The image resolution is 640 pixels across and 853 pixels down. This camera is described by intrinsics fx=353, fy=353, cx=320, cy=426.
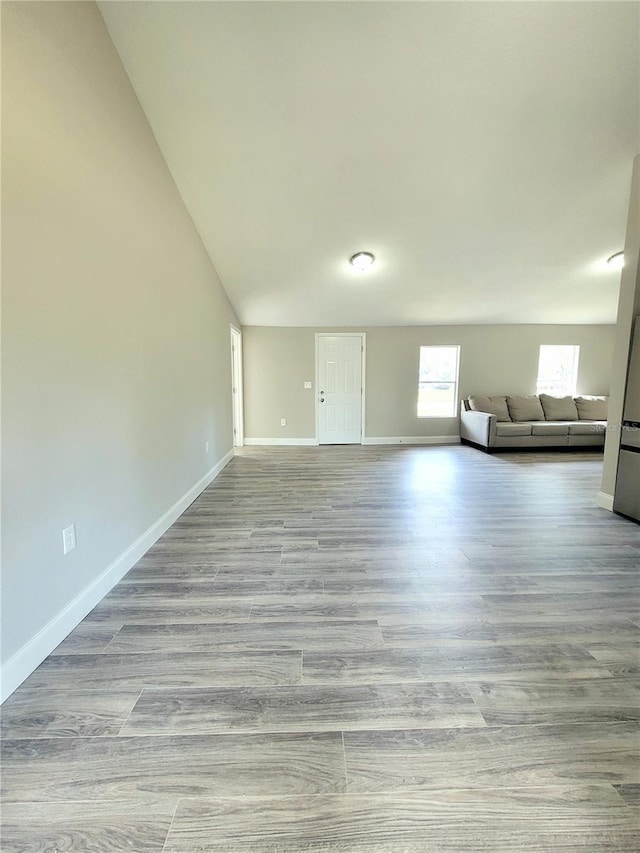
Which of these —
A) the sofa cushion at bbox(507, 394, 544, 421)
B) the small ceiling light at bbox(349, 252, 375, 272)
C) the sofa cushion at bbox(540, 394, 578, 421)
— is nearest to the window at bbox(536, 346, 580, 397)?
the sofa cushion at bbox(540, 394, 578, 421)

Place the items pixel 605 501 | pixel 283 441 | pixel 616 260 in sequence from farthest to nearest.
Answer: pixel 283 441
pixel 616 260
pixel 605 501

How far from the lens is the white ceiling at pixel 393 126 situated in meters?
2.00

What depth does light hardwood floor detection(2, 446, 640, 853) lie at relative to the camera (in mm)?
929

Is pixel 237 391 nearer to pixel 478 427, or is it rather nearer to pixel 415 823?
pixel 478 427

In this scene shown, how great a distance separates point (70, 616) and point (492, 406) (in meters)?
6.01

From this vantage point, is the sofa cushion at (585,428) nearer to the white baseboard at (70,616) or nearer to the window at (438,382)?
the window at (438,382)

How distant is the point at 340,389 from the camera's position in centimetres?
625

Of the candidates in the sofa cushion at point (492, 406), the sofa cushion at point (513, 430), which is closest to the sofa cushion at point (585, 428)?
the sofa cushion at point (513, 430)

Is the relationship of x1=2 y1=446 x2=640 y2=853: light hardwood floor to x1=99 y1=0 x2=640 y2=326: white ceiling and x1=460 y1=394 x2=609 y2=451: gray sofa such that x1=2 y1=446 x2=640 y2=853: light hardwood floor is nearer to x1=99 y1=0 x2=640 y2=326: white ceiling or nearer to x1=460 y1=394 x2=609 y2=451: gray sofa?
x1=99 y1=0 x2=640 y2=326: white ceiling

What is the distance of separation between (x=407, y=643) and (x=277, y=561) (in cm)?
98

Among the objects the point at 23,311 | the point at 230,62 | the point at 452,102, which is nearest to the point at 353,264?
the point at 452,102

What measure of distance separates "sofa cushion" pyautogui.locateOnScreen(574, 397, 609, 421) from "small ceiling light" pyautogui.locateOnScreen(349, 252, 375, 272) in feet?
14.7

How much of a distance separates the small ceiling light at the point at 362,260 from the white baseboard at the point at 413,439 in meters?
3.00

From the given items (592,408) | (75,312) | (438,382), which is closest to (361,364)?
(438,382)
